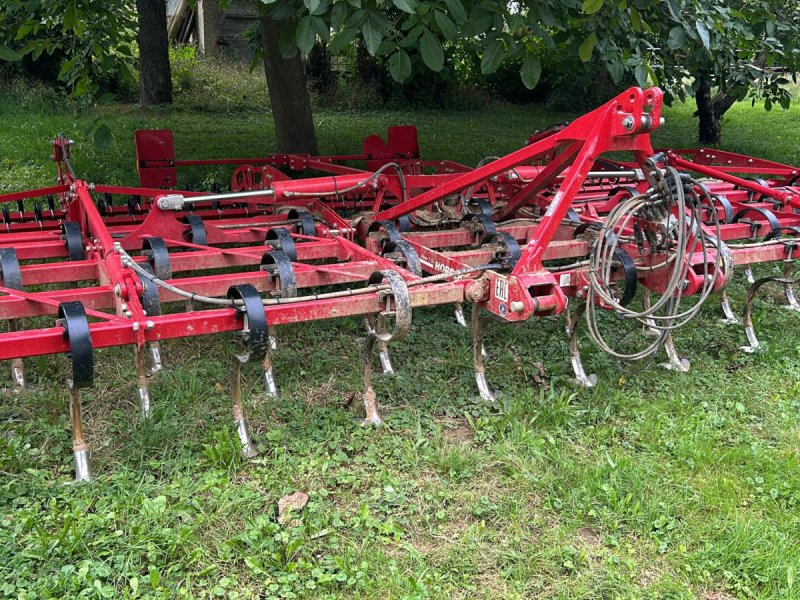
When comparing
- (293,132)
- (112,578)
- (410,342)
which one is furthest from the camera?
(293,132)

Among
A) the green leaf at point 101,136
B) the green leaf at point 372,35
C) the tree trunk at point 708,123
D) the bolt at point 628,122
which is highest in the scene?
the green leaf at point 372,35

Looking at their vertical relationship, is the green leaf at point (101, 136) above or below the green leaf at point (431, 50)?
below

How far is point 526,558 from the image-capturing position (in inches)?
92.4

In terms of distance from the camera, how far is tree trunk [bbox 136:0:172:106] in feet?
36.5

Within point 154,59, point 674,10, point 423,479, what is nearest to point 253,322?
point 423,479

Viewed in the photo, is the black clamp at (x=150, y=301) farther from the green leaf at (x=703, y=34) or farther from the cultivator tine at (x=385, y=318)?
the green leaf at (x=703, y=34)

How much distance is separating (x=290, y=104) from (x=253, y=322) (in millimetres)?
4827

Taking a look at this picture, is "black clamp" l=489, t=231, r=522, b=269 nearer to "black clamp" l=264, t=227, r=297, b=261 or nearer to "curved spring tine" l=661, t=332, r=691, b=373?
"curved spring tine" l=661, t=332, r=691, b=373

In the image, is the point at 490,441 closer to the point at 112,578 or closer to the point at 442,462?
the point at 442,462

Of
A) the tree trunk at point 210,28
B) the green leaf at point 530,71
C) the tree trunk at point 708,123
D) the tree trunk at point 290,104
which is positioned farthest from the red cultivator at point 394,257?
the tree trunk at point 210,28

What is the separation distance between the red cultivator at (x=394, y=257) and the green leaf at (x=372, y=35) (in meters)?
0.83

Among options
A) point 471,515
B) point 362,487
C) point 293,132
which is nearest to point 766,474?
point 471,515

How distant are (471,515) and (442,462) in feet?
0.98

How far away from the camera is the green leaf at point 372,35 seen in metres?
3.03
